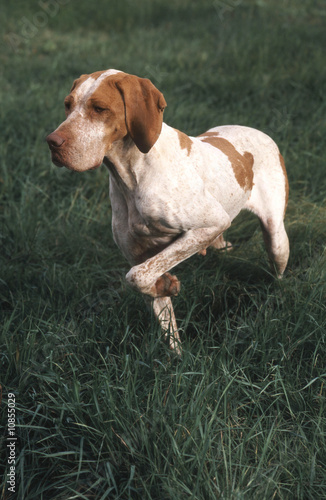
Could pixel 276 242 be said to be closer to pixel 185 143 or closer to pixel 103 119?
pixel 185 143

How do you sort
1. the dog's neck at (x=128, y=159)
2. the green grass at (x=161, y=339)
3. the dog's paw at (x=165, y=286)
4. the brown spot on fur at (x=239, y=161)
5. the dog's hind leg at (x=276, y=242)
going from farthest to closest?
1. the dog's hind leg at (x=276, y=242)
2. the brown spot on fur at (x=239, y=161)
3. the dog's paw at (x=165, y=286)
4. the dog's neck at (x=128, y=159)
5. the green grass at (x=161, y=339)

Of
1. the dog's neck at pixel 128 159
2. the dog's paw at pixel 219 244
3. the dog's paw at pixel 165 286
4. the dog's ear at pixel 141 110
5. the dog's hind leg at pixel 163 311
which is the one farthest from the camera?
the dog's paw at pixel 219 244

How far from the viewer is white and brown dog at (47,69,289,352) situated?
2109mm

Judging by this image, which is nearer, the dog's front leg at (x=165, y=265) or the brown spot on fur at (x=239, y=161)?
the dog's front leg at (x=165, y=265)

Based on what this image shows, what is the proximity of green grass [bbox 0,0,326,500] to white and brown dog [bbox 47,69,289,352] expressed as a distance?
32 cm

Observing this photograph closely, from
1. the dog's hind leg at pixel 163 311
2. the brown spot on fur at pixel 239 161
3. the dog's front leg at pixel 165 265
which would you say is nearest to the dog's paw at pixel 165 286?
the dog's front leg at pixel 165 265

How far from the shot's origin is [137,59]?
22.4 feet

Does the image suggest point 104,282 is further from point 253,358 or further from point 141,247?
point 253,358

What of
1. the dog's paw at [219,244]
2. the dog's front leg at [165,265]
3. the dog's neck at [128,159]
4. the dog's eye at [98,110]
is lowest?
the dog's paw at [219,244]

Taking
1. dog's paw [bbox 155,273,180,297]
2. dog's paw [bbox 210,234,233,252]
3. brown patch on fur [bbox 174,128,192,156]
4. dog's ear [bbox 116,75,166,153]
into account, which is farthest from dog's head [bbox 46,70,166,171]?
dog's paw [bbox 210,234,233,252]

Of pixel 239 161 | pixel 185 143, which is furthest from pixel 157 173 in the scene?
pixel 239 161

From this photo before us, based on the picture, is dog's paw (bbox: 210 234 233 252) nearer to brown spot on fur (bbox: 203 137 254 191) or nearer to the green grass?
the green grass

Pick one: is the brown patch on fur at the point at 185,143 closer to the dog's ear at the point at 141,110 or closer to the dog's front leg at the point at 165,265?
the dog's ear at the point at 141,110

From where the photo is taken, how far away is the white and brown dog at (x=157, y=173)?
211 centimetres
